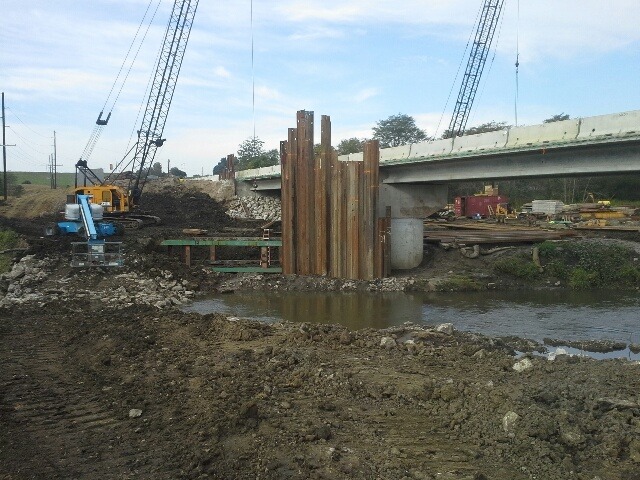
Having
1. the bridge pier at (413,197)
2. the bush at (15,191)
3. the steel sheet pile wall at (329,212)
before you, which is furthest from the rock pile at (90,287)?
the bush at (15,191)

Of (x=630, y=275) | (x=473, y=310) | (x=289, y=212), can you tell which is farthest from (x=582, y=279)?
(x=289, y=212)

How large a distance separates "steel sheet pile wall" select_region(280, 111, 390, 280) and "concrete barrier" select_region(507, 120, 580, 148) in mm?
5009

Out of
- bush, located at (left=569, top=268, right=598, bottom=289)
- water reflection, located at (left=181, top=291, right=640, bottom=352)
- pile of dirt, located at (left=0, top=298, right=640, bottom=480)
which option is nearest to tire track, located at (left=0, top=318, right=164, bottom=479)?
pile of dirt, located at (left=0, top=298, right=640, bottom=480)

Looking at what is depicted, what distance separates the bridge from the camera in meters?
18.2

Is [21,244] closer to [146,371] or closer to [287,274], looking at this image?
[287,274]

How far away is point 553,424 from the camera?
7.13 meters

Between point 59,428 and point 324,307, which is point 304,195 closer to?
point 324,307

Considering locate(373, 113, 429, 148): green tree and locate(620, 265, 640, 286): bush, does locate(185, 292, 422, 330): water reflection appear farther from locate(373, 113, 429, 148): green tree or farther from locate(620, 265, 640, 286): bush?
locate(373, 113, 429, 148): green tree

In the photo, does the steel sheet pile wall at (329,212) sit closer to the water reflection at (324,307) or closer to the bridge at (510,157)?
the water reflection at (324,307)

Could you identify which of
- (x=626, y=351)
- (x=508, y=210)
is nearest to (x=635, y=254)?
(x=626, y=351)

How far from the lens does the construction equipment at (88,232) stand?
70.9 ft

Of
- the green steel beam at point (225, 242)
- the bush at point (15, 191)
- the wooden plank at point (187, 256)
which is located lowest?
the wooden plank at point (187, 256)

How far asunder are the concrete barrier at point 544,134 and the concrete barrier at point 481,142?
326 mm

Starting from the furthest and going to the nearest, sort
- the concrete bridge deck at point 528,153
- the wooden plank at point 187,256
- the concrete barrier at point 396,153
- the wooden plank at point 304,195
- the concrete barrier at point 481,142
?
the concrete barrier at point 396,153 < the wooden plank at point 187,256 < the wooden plank at point 304,195 < the concrete barrier at point 481,142 < the concrete bridge deck at point 528,153
